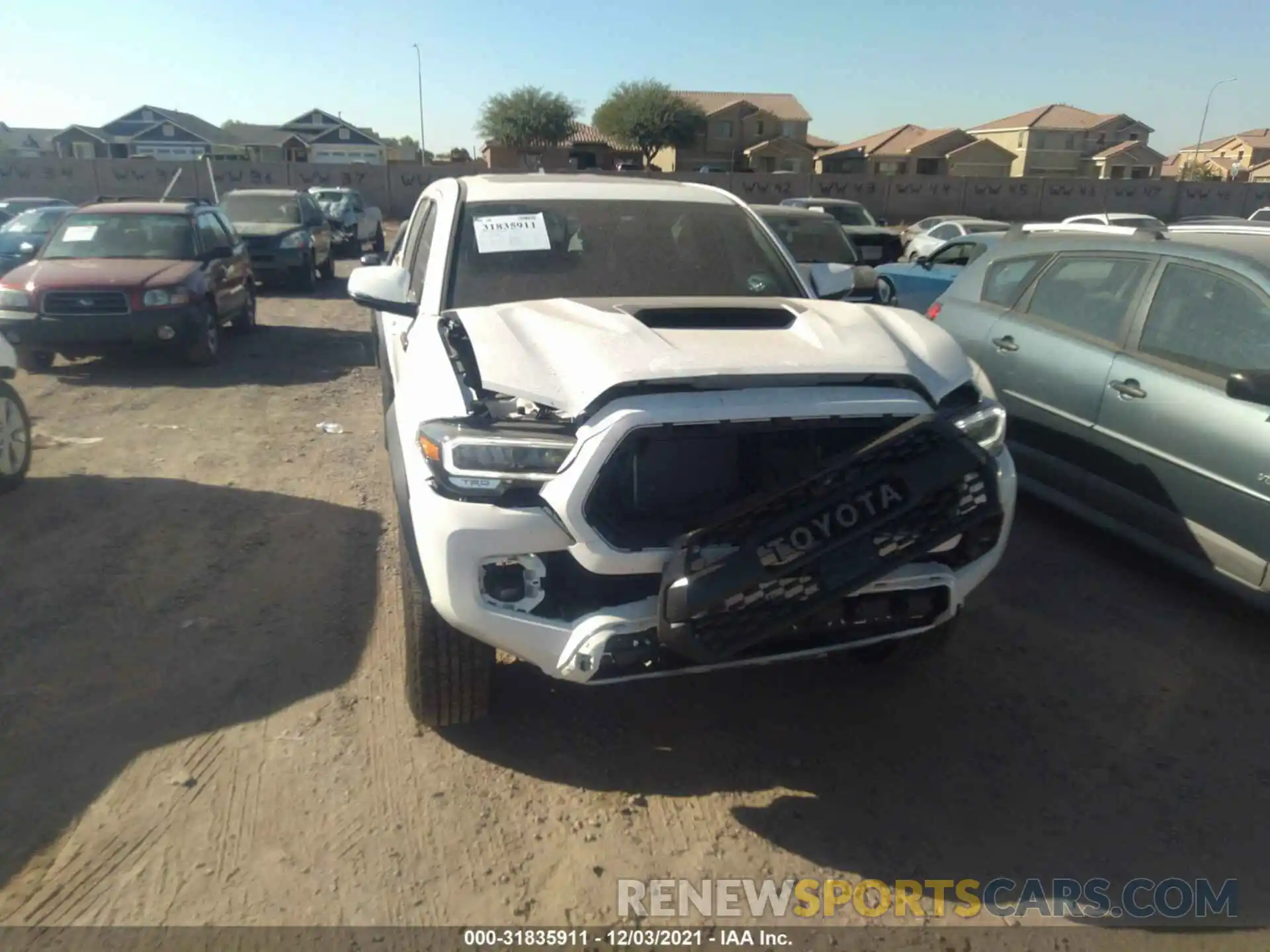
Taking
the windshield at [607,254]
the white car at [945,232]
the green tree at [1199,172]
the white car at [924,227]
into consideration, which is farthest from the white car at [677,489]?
the green tree at [1199,172]

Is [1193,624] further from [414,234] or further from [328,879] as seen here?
[414,234]

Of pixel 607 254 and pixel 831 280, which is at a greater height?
pixel 607 254

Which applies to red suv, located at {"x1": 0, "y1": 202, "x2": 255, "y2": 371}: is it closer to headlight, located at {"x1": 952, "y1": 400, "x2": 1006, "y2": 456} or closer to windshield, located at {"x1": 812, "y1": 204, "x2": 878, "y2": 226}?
headlight, located at {"x1": 952, "y1": 400, "x2": 1006, "y2": 456}

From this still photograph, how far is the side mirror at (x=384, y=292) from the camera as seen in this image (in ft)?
12.9

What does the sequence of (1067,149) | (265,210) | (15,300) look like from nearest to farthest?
(15,300)
(265,210)
(1067,149)

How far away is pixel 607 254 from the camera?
4.02 metres

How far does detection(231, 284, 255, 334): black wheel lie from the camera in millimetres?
11055

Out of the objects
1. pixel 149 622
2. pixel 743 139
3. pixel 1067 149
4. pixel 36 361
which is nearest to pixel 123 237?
pixel 36 361

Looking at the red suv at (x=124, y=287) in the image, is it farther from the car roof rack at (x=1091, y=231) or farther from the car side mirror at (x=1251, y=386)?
the car side mirror at (x=1251, y=386)

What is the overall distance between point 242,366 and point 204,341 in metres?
0.51

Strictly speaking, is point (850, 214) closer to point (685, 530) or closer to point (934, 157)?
point (685, 530)

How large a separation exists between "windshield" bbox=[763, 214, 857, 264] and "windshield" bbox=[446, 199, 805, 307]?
23.0 feet

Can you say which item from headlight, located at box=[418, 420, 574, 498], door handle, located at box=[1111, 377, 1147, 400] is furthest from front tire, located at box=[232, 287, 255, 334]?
door handle, located at box=[1111, 377, 1147, 400]

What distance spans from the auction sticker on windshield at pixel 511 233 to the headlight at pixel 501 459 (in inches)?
61.3
